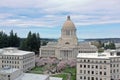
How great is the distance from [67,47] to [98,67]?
44.5 metres

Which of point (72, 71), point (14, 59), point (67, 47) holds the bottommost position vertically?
point (72, 71)

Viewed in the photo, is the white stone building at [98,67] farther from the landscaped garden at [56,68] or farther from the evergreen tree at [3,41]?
the evergreen tree at [3,41]

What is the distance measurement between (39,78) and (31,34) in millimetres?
81886

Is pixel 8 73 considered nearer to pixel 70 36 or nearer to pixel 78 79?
pixel 78 79

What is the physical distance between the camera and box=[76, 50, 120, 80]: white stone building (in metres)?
86.1

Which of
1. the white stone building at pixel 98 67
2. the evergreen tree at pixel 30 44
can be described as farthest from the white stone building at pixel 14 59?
the evergreen tree at pixel 30 44

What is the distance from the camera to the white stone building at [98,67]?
86125 mm

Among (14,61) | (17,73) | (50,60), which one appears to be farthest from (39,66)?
(17,73)

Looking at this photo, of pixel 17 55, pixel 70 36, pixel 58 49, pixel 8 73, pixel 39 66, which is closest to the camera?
pixel 8 73

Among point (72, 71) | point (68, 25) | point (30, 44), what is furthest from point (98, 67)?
point (30, 44)

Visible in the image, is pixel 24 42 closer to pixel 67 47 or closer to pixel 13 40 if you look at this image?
pixel 13 40

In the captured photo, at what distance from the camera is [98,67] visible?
8694cm

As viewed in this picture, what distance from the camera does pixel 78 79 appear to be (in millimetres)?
88250

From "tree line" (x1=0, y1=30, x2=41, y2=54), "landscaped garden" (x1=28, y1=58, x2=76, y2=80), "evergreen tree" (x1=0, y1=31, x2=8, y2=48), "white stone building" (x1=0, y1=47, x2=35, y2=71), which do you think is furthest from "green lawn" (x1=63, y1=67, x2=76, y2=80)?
"evergreen tree" (x1=0, y1=31, x2=8, y2=48)
